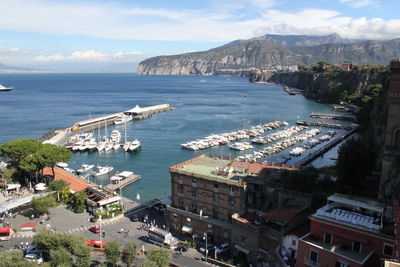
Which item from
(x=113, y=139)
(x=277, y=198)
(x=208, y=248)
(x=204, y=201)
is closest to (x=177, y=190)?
(x=204, y=201)

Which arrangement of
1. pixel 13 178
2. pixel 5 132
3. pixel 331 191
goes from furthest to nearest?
pixel 5 132 → pixel 13 178 → pixel 331 191

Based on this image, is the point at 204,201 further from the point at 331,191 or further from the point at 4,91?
the point at 4,91

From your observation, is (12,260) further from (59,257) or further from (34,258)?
(34,258)

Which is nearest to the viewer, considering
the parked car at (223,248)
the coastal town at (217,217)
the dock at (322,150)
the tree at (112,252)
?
the coastal town at (217,217)

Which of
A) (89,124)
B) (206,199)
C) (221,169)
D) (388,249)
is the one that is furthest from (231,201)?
(89,124)

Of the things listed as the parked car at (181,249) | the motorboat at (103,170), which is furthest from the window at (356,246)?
the motorboat at (103,170)

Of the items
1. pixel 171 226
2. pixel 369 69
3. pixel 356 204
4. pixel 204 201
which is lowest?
pixel 171 226

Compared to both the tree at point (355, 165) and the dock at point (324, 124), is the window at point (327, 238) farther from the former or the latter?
the dock at point (324, 124)
